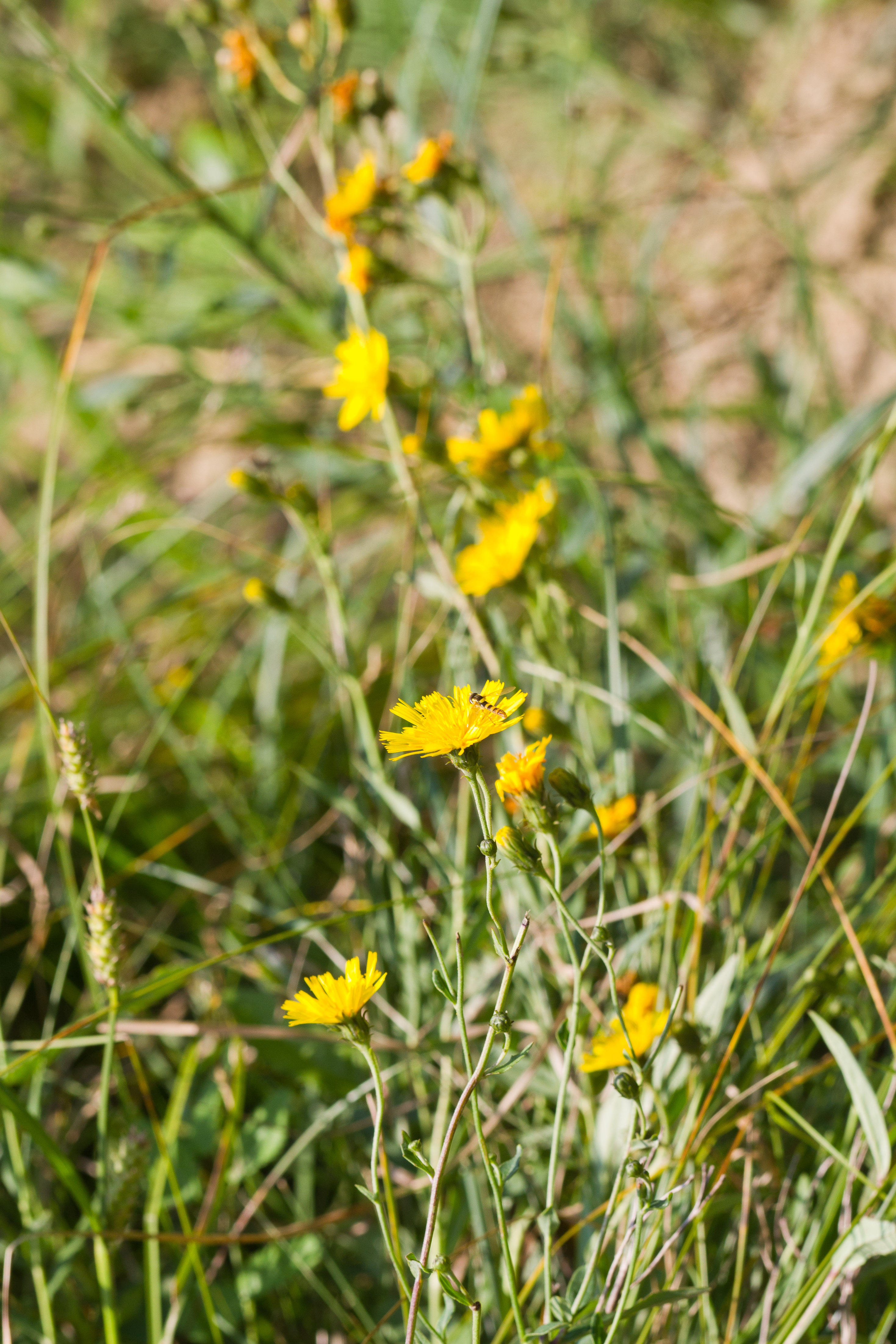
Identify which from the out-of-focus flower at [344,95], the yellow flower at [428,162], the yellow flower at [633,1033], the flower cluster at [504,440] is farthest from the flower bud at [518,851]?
the out-of-focus flower at [344,95]

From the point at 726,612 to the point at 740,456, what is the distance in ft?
2.00

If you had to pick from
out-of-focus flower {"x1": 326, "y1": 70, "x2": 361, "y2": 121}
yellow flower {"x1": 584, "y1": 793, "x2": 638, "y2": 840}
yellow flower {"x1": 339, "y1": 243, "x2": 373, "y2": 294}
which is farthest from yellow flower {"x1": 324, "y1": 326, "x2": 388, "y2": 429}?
yellow flower {"x1": 584, "y1": 793, "x2": 638, "y2": 840}

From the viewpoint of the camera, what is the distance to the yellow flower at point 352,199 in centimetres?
81

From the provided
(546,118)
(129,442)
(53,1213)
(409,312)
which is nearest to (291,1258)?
(53,1213)

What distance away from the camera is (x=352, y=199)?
0.82 meters

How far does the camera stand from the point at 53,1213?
2.31ft

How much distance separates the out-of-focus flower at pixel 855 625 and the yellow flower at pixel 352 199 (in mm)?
548

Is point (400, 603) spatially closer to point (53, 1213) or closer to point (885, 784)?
point (885, 784)

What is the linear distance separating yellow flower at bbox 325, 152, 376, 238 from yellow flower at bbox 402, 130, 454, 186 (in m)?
0.04

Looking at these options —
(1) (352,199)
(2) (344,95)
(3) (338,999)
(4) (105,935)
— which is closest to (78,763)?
(4) (105,935)

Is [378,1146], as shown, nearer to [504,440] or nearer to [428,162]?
[504,440]

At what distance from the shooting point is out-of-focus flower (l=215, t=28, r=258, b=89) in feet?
2.89

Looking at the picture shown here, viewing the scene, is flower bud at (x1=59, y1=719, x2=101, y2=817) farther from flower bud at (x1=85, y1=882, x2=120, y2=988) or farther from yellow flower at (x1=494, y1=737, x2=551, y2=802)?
yellow flower at (x1=494, y1=737, x2=551, y2=802)

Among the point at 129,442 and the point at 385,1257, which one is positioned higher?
the point at 129,442
